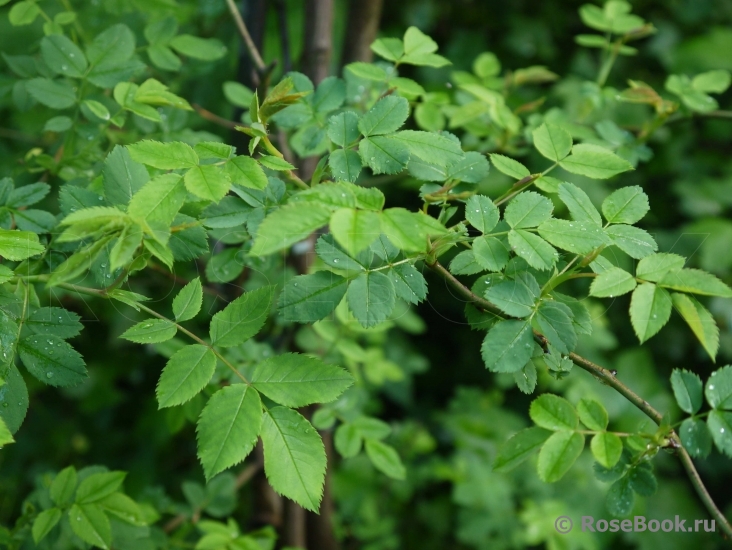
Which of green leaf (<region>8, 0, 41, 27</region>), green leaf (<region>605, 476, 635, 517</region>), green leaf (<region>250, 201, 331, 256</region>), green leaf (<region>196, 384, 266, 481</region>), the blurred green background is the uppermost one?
green leaf (<region>8, 0, 41, 27</region>)

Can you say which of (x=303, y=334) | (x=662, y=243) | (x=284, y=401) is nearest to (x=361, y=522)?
(x=303, y=334)

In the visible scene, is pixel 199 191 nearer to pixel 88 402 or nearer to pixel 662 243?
pixel 88 402

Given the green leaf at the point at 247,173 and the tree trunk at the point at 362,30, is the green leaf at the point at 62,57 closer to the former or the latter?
the green leaf at the point at 247,173

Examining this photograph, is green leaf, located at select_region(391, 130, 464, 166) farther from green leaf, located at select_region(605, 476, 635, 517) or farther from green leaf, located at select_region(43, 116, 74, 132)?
green leaf, located at select_region(43, 116, 74, 132)

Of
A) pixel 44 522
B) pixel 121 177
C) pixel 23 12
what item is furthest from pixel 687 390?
pixel 23 12

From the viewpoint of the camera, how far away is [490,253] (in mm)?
684

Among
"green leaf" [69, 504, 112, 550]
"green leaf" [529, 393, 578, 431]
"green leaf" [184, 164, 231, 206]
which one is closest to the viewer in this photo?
"green leaf" [184, 164, 231, 206]

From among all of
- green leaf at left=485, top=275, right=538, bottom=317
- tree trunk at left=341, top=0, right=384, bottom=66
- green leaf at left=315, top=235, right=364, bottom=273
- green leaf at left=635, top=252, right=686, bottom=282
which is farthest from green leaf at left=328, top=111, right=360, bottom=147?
tree trunk at left=341, top=0, right=384, bottom=66

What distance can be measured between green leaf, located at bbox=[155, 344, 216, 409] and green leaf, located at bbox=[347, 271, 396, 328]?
17 cm

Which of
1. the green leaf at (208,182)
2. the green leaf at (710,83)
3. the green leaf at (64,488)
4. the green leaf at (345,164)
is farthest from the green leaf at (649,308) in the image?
the green leaf at (64,488)

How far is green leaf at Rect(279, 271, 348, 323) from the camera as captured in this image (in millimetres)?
653

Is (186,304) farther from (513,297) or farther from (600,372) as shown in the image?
(600,372)

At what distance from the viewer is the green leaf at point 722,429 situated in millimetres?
701

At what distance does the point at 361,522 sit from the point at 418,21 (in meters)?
1.59
